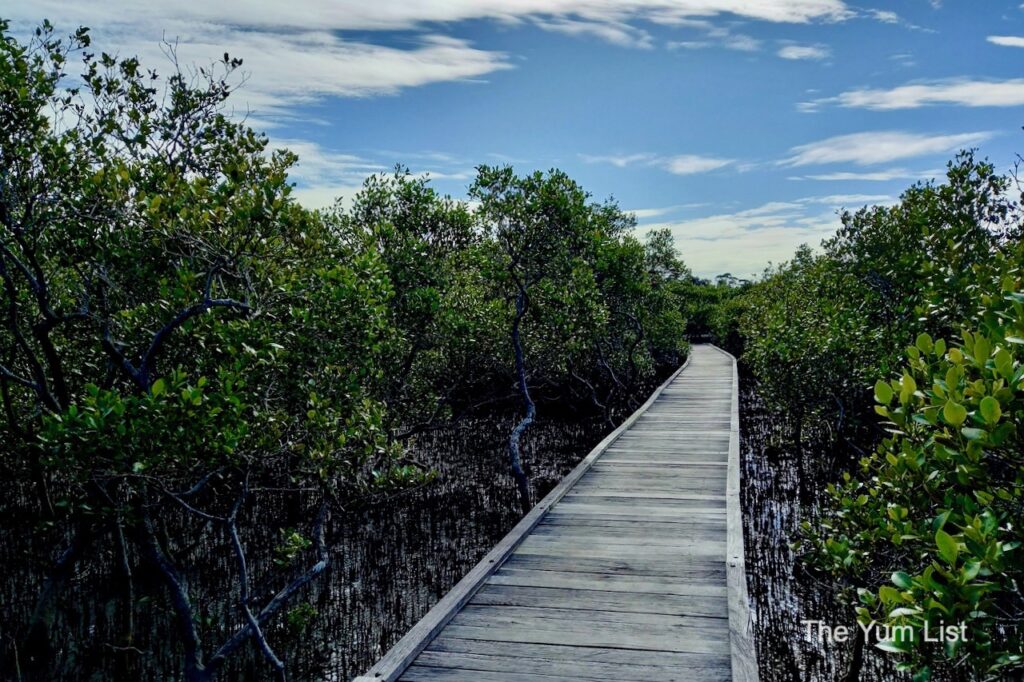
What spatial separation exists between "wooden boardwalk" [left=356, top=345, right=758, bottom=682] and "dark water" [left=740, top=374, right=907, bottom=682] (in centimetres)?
121

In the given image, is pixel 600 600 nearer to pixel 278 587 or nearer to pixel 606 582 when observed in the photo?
pixel 606 582

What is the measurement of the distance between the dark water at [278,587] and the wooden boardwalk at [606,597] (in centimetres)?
215

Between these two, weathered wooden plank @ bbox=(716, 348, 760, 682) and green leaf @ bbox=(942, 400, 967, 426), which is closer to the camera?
green leaf @ bbox=(942, 400, 967, 426)

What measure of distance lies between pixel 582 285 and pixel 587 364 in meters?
4.99

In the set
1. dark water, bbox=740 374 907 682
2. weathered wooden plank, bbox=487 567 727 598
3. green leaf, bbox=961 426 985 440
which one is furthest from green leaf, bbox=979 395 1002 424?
dark water, bbox=740 374 907 682

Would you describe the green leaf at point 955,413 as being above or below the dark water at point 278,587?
above

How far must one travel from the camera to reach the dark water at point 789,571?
16.4 ft

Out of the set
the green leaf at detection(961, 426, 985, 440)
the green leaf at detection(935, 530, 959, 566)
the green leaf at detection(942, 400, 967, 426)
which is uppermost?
the green leaf at detection(942, 400, 967, 426)

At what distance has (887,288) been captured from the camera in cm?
788

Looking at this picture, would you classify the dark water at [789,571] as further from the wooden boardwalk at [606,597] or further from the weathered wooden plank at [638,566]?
the weathered wooden plank at [638,566]

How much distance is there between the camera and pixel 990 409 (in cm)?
155

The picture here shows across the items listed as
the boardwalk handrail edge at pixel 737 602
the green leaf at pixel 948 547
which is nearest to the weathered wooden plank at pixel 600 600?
the boardwalk handrail edge at pixel 737 602

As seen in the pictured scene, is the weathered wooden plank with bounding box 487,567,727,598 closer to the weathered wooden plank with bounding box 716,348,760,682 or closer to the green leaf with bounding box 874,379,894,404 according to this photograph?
the weathered wooden plank with bounding box 716,348,760,682

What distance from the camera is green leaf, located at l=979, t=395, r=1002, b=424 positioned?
154 centimetres
